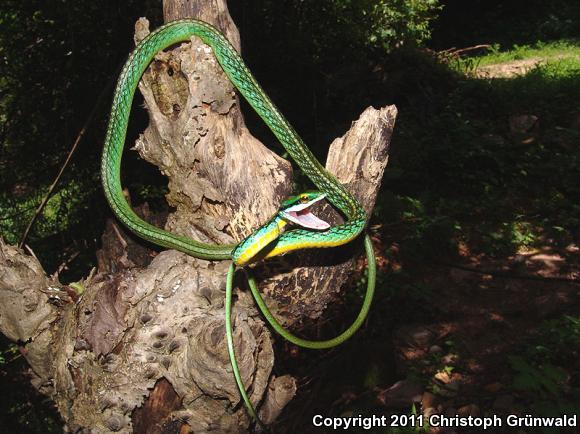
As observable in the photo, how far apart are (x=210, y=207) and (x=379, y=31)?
7790 mm

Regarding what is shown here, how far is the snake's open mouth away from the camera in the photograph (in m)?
2.30

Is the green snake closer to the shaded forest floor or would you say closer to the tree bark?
the tree bark

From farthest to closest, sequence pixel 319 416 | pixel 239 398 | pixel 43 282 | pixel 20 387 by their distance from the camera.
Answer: pixel 319 416, pixel 20 387, pixel 43 282, pixel 239 398

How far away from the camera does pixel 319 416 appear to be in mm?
4098

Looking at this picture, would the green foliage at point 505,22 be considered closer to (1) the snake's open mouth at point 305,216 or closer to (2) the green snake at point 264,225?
(2) the green snake at point 264,225

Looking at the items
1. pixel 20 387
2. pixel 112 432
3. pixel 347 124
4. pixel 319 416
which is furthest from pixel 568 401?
pixel 347 124

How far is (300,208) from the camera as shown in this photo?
7.60 feet

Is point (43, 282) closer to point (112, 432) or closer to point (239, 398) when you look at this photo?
point (112, 432)

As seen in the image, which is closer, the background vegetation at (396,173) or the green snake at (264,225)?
the green snake at (264,225)

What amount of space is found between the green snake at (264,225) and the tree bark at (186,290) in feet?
0.26

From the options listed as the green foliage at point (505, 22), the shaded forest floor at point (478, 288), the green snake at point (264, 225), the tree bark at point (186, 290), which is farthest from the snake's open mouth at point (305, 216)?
the green foliage at point (505, 22)

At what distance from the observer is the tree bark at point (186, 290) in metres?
2.30

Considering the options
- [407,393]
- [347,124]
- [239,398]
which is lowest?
[407,393]

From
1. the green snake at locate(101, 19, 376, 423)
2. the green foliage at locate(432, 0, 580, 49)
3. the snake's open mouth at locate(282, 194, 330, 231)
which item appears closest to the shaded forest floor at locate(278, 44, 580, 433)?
the green snake at locate(101, 19, 376, 423)
